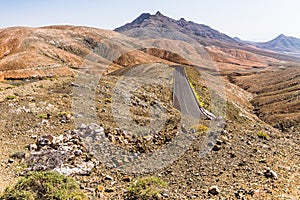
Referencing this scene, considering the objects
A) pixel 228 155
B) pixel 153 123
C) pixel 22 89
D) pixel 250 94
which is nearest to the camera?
pixel 228 155

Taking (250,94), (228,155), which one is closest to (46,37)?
(250,94)

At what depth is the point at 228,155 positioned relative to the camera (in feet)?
43.7

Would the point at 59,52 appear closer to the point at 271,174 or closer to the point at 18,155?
the point at 18,155

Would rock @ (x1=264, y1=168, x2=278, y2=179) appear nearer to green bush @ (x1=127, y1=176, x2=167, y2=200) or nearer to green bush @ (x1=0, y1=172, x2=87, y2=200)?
green bush @ (x1=127, y1=176, x2=167, y2=200)

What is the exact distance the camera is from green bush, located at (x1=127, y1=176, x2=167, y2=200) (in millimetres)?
10008

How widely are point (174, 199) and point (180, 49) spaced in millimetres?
159895

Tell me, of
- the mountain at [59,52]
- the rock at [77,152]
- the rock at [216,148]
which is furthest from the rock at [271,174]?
the mountain at [59,52]

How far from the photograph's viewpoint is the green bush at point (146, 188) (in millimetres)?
10008

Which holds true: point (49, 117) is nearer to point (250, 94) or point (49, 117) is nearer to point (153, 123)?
point (153, 123)

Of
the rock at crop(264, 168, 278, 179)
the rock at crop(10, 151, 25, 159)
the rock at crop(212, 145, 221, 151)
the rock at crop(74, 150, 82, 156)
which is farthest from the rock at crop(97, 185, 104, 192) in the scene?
the rock at crop(264, 168, 278, 179)

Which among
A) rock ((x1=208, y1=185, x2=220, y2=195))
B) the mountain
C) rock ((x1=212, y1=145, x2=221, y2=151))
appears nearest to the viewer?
rock ((x1=208, y1=185, x2=220, y2=195))

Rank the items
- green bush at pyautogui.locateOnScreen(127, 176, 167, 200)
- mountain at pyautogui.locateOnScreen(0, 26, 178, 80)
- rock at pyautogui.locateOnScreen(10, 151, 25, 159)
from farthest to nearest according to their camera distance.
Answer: mountain at pyautogui.locateOnScreen(0, 26, 178, 80) → rock at pyautogui.locateOnScreen(10, 151, 25, 159) → green bush at pyautogui.locateOnScreen(127, 176, 167, 200)

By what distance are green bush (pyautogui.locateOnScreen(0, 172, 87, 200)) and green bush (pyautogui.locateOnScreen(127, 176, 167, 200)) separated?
182 cm

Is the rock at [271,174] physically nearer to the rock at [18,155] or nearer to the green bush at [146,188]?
the green bush at [146,188]
